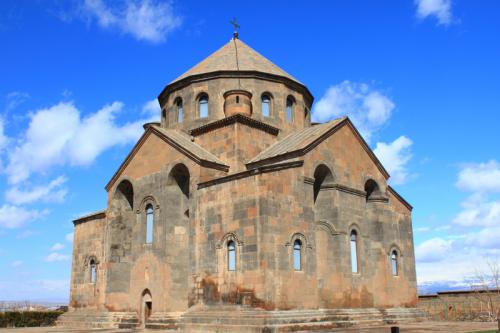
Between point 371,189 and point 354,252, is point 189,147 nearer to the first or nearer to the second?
point 354,252

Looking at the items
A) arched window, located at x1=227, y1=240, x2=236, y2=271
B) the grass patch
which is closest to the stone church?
arched window, located at x1=227, y1=240, x2=236, y2=271

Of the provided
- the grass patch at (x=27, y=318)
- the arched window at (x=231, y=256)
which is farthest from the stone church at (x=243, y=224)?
the grass patch at (x=27, y=318)

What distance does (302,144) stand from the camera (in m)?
18.8

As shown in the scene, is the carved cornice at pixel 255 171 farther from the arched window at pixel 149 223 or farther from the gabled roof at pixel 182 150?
the arched window at pixel 149 223

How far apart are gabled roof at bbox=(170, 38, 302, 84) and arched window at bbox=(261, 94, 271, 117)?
124 centimetres

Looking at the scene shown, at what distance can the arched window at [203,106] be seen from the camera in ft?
77.9

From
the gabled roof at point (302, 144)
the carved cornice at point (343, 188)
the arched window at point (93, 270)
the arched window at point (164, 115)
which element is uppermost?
the arched window at point (164, 115)

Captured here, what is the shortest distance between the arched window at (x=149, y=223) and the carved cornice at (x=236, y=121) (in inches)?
156

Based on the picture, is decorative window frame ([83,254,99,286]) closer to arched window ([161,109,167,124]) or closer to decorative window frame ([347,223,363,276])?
arched window ([161,109,167,124])

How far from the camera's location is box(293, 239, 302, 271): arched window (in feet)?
55.4

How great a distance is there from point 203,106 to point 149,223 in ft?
20.4

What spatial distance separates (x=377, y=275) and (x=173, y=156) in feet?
31.1

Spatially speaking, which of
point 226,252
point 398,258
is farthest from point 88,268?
point 398,258

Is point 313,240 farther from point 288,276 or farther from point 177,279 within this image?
point 177,279
